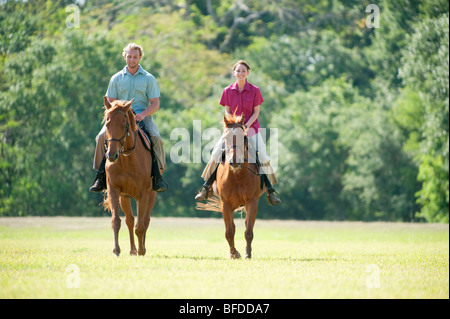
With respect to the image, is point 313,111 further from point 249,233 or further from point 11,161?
point 249,233

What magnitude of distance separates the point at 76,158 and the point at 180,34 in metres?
21.4

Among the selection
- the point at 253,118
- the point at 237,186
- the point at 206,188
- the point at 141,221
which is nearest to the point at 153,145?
the point at 206,188

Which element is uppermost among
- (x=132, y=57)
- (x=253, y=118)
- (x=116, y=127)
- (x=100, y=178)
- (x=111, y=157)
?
(x=132, y=57)

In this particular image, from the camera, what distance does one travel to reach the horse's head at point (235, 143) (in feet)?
42.3

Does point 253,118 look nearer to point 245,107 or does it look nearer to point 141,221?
point 245,107

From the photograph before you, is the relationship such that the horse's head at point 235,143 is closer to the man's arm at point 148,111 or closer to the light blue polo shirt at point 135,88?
the man's arm at point 148,111

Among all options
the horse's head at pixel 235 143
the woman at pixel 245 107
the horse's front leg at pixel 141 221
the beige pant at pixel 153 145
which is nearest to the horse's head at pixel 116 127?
the beige pant at pixel 153 145

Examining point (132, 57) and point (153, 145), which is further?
point (153, 145)

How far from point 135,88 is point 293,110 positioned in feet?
117

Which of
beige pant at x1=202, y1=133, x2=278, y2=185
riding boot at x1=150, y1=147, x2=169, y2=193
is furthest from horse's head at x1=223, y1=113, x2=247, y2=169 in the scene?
riding boot at x1=150, y1=147, x2=169, y2=193

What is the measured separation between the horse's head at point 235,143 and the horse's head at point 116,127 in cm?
174

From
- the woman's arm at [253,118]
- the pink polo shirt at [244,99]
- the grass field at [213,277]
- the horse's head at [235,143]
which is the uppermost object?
the pink polo shirt at [244,99]

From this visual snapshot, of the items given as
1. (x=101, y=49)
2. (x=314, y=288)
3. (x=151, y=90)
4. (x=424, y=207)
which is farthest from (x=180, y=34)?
(x=314, y=288)

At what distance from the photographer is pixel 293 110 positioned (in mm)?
49312
